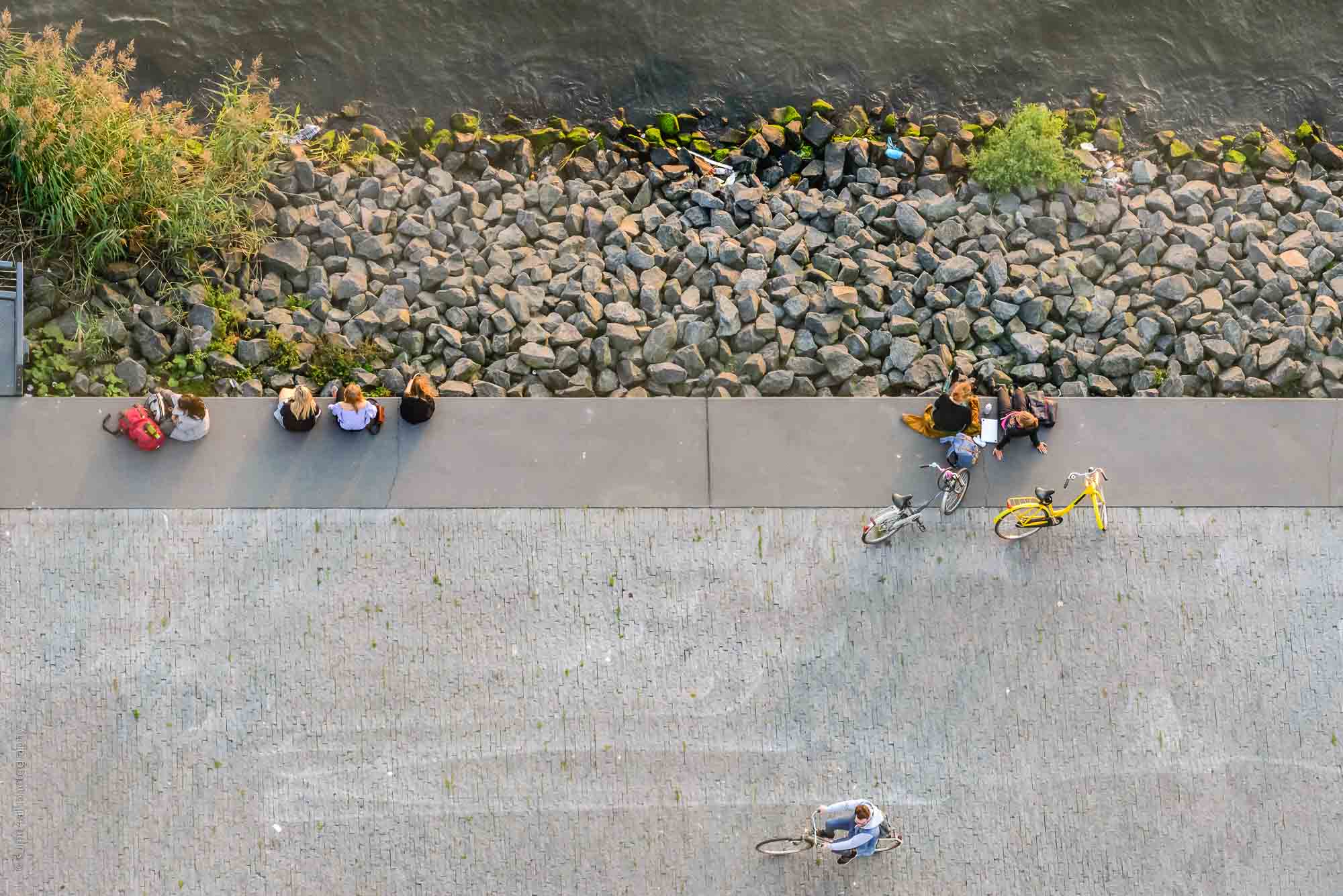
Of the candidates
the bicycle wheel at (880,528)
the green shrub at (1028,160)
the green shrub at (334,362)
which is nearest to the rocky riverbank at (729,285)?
the green shrub at (334,362)

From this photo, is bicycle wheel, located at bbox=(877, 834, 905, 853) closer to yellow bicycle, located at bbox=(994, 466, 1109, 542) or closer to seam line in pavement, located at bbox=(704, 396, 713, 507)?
yellow bicycle, located at bbox=(994, 466, 1109, 542)

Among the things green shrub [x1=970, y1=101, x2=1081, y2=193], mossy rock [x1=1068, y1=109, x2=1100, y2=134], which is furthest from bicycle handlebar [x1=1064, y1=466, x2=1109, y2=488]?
mossy rock [x1=1068, y1=109, x2=1100, y2=134]

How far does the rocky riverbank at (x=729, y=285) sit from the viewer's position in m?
9.51

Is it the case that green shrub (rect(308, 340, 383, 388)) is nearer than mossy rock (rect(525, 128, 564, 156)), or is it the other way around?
green shrub (rect(308, 340, 383, 388))

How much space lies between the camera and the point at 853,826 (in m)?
8.42

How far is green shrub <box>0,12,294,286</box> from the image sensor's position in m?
9.04

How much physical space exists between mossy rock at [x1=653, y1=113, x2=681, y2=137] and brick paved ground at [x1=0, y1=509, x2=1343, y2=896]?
5041 millimetres

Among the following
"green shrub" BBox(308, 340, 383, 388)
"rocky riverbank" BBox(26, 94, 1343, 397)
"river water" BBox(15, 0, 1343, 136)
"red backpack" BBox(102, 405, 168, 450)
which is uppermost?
"river water" BBox(15, 0, 1343, 136)

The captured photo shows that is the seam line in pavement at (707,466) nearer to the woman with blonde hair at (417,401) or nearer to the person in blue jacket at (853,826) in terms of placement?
the woman with blonde hair at (417,401)

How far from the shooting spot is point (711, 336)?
32.2 feet

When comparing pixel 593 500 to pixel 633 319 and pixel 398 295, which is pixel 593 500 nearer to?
pixel 633 319

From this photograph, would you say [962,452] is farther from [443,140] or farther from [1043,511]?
[443,140]

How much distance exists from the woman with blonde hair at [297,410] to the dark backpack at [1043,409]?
287 inches

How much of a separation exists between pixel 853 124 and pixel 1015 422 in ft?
14.7
